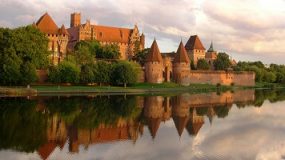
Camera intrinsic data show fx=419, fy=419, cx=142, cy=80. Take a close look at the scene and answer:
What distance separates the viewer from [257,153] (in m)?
17.4

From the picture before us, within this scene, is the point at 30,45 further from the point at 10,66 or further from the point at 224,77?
the point at 224,77

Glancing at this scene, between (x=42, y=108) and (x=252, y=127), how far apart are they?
50.1ft

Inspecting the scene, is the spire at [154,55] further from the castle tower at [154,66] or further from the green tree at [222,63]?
the green tree at [222,63]

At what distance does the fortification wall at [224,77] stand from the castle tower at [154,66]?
994cm

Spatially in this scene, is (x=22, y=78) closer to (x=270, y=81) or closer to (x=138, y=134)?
(x=138, y=134)

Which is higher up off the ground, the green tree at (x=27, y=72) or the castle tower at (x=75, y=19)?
the castle tower at (x=75, y=19)

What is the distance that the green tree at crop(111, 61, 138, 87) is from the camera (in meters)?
60.5

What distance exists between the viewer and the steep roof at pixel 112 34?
93.8 meters

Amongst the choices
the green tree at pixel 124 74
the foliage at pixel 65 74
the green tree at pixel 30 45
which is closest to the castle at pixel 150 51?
the green tree at pixel 124 74

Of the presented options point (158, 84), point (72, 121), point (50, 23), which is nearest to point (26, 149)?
point (72, 121)

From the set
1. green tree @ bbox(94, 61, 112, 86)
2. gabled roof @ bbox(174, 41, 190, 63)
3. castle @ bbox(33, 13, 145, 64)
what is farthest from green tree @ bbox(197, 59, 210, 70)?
green tree @ bbox(94, 61, 112, 86)

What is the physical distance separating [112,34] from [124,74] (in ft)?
121

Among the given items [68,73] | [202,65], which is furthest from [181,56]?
[68,73]

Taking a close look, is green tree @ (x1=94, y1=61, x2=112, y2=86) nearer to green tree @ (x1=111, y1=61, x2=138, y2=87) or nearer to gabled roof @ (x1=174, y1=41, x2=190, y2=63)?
green tree @ (x1=111, y1=61, x2=138, y2=87)
